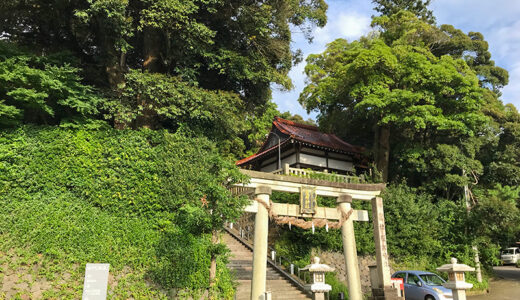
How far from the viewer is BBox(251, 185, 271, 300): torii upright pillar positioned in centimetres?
1041

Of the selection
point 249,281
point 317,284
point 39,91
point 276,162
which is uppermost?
point 276,162

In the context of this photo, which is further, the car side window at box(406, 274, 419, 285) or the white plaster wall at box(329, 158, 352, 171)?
the white plaster wall at box(329, 158, 352, 171)

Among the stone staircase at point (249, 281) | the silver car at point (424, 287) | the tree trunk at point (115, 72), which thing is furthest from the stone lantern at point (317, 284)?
the tree trunk at point (115, 72)

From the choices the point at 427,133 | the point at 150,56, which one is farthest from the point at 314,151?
the point at 150,56

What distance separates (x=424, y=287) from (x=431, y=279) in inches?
31.7

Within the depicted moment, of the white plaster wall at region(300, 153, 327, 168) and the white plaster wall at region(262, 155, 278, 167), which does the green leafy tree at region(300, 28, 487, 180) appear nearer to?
the white plaster wall at region(300, 153, 327, 168)

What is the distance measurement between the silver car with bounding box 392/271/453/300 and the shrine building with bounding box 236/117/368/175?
331 inches

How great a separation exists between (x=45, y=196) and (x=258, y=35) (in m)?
10.7

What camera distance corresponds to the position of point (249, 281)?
13180 millimetres

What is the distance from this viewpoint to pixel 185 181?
12.1 m

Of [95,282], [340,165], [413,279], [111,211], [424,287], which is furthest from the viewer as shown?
[340,165]

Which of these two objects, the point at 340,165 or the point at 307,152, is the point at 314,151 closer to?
the point at 307,152

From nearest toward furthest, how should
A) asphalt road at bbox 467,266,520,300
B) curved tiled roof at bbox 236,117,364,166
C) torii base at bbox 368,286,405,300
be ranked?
torii base at bbox 368,286,405,300 → asphalt road at bbox 467,266,520,300 → curved tiled roof at bbox 236,117,364,166

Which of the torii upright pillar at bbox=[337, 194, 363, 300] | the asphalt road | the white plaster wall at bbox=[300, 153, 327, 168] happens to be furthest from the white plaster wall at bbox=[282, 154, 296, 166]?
the asphalt road
